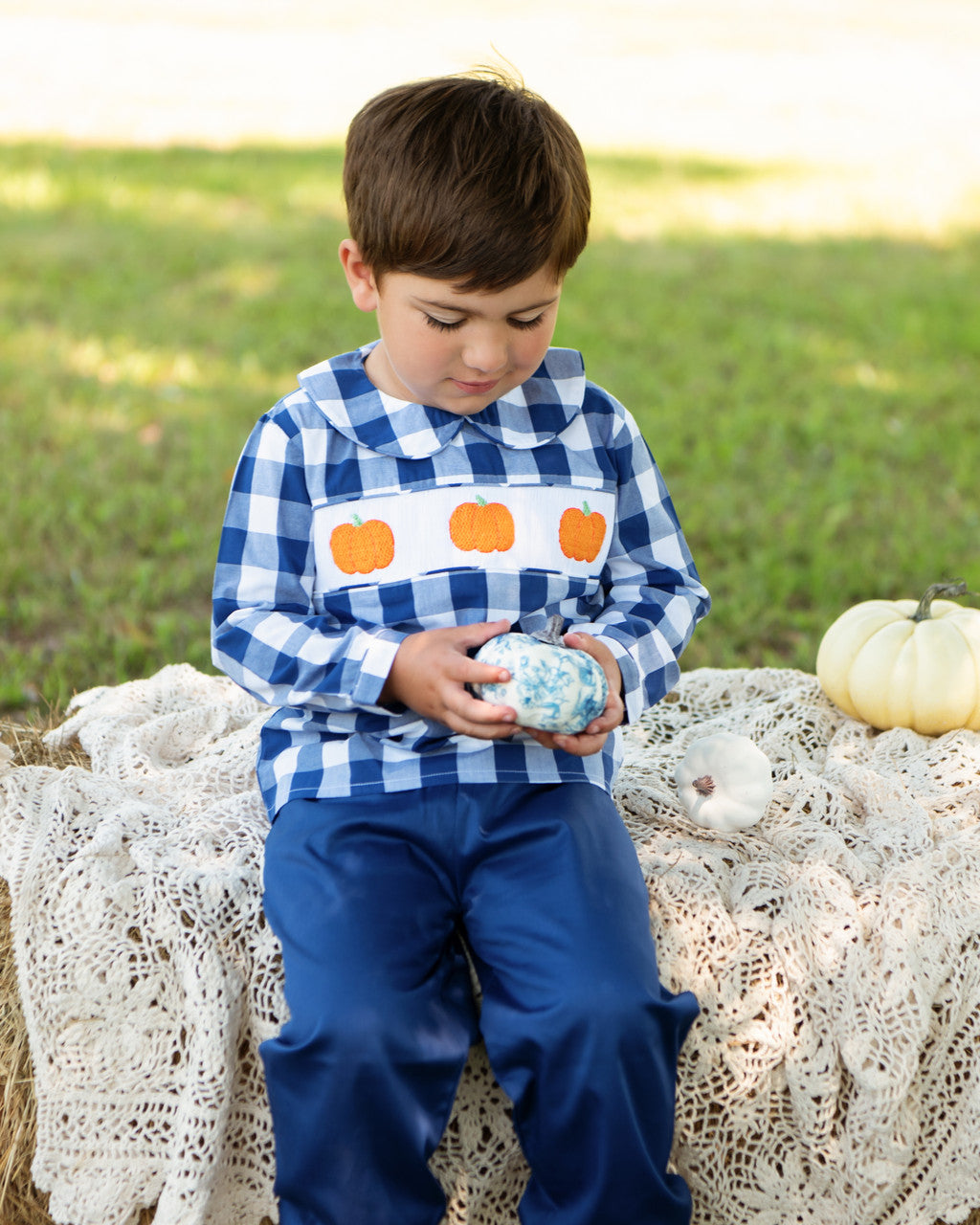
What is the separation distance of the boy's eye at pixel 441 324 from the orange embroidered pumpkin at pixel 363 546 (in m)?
0.36

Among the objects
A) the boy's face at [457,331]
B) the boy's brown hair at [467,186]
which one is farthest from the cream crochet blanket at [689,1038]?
the boy's brown hair at [467,186]

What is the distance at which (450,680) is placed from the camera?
1957mm

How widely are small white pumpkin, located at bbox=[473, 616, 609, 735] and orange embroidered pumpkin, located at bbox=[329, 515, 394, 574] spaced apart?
305 millimetres

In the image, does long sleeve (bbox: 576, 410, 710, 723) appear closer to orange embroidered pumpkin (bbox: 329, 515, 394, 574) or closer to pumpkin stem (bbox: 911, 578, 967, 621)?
orange embroidered pumpkin (bbox: 329, 515, 394, 574)

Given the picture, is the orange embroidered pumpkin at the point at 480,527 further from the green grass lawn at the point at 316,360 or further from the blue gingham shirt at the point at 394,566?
the green grass lawn at the point at 316,360

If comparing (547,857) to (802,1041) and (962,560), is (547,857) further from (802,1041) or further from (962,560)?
(962,560)

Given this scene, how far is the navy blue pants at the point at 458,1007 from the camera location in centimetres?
177

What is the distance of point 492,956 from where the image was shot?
194cm

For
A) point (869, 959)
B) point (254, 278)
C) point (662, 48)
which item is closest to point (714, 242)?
point (254, 278)

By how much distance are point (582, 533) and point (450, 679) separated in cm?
46

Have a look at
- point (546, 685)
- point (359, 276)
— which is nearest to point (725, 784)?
point (546, 685)

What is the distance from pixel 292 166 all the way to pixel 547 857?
7.78 meters

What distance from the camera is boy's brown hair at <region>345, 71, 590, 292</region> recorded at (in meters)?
1.99

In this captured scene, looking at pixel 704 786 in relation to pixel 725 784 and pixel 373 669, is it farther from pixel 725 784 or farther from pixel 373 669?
pixel 373 669
